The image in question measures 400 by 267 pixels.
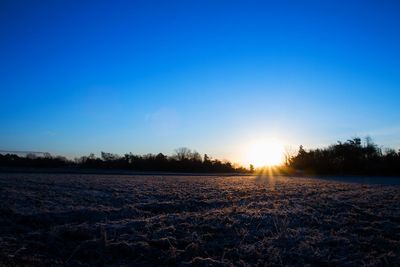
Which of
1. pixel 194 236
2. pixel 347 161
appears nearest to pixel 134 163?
pixel 347 161

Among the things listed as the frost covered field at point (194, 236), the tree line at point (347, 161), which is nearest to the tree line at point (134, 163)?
the tree line at point (347, 161)

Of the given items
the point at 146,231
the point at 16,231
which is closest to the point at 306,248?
the point at 146,231

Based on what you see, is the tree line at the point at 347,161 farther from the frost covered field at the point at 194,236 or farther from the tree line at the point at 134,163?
the frost covered field at the point at 194,236

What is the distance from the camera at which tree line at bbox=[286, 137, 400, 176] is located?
8050 cm

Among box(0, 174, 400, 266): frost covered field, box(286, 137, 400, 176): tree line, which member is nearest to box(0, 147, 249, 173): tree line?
box(286, 137, 400, 176): tree line

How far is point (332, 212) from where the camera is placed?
49.8ft

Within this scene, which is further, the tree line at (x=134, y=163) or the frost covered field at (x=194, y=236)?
the tree line at (x=134, y=163)

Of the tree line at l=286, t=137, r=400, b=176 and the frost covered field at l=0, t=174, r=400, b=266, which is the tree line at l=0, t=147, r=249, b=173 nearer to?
the tree line at l=286, t=137, r=400, b=176

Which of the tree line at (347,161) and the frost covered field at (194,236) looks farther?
the tree line at (347,161)

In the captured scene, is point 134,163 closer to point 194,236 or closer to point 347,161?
point 347,161

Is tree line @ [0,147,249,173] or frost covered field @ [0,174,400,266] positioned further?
tree line @ [0,147,249,173]

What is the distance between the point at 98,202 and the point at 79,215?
4.02 m

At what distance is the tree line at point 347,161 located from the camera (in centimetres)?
8050

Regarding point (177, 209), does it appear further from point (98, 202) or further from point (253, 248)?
point (253, 248)
